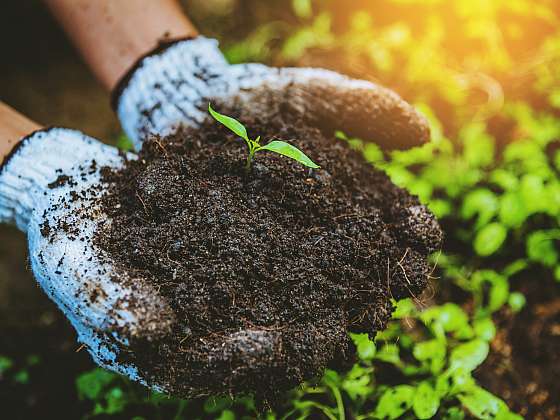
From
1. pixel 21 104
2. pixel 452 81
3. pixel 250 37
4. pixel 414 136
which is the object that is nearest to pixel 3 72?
pixel 21 104

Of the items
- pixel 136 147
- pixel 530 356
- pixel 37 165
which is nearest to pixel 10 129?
pixel 37 165

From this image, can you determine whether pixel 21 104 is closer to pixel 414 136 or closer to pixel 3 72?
pixel 3 72

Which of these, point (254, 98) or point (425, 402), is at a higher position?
point (254, 98)

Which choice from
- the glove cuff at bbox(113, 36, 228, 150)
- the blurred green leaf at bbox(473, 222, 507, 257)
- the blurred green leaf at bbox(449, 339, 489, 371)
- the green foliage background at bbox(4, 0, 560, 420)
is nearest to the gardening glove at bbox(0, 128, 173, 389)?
the glove cuff at bbox(113, 36, 228, 150)

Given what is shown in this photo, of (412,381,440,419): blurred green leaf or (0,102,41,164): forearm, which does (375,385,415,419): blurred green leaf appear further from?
(0,102,41,164): forearm

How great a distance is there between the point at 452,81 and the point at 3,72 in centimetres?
284

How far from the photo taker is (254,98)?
1.78m

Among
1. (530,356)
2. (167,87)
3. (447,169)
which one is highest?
(167,87)

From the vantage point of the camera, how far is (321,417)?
1.82 meters

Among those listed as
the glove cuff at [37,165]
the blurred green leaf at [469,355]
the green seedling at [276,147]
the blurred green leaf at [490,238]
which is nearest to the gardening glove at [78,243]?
the glove cuff at [37,165]

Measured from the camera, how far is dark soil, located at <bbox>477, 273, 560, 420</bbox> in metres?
2.04

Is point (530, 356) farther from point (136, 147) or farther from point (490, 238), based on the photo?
point (136, 147)

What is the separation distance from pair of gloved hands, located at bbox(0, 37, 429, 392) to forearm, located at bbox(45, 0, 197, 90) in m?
0.12

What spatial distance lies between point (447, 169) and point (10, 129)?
2.12 meters
